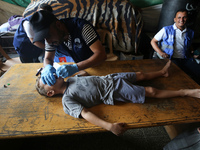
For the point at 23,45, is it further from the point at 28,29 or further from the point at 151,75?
the point at 151,75

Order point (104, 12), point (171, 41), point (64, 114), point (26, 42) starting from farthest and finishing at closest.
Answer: point (104, 12) → point (26, 42) → point (171, 41) → point (64, 114)

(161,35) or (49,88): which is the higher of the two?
(161,35)

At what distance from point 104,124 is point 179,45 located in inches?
78.9

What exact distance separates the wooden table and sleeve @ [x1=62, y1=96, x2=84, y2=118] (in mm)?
55

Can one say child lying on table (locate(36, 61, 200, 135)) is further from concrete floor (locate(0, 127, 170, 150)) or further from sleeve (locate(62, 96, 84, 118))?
concrete floor (locate(0, 127, 170, 150))

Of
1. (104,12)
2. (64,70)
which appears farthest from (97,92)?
(104,12)

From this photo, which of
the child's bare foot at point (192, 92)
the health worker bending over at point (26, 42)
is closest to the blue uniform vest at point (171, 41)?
the child's bare foot at point (192, 92)

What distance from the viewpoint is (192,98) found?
4.41ft

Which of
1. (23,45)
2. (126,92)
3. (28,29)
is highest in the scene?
(28,29)

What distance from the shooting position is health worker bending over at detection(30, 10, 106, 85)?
1.22 meters

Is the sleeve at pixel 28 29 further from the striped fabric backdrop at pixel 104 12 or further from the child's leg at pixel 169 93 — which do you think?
the child's leg at pixel 169 93

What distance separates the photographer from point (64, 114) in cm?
125

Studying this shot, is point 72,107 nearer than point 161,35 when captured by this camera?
Yes

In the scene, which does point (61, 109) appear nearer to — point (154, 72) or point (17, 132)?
point (17, 132)
